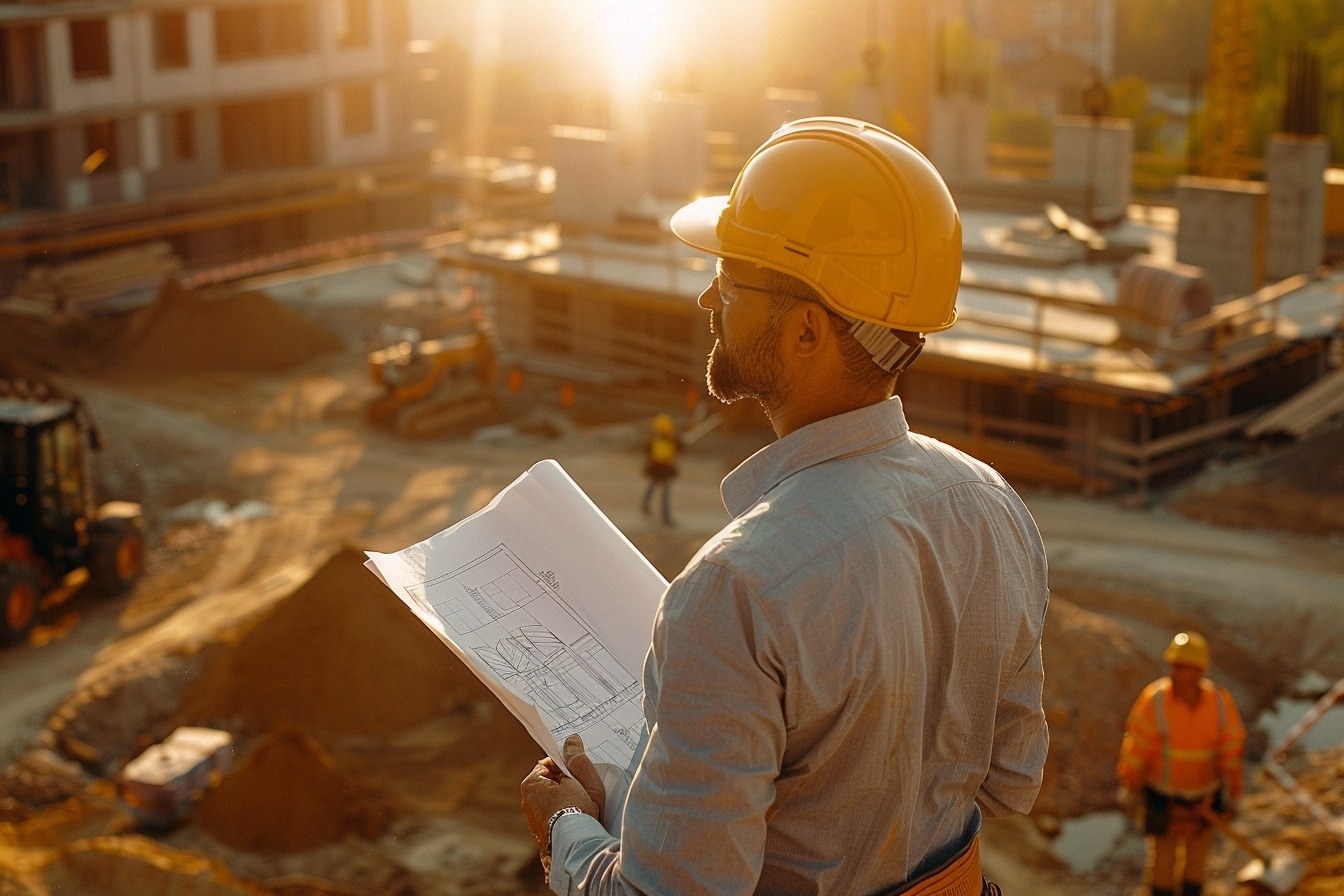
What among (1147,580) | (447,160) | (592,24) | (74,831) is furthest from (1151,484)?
(592,24)

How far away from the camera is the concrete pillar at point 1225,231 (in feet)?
76.3

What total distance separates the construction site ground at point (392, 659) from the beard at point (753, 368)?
27.6 ft

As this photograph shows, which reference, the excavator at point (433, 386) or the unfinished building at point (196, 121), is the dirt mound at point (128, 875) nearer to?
the excavator at point (433, 386)

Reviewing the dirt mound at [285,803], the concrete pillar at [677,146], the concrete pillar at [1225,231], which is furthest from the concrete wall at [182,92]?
the dirt mound at [285,803]

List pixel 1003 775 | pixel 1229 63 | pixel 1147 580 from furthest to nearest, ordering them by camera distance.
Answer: pixel 1229 63 < pixel 1147 580 < pixel 1003 775

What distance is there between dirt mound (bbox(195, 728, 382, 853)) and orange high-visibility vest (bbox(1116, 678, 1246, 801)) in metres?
6.02

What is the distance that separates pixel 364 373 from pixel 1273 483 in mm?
15587

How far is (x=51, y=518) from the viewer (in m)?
17.4

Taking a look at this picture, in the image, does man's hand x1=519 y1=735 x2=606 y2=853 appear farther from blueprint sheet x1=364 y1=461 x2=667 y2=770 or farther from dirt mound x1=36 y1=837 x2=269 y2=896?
dirt mound x1=36 y1=837 x2=269 y2=896

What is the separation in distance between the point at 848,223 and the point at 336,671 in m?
13.0

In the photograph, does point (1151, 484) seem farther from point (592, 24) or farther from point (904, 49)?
point (592, 24)

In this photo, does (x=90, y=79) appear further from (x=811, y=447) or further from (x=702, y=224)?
(x=811, y=447)

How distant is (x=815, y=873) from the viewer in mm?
2441

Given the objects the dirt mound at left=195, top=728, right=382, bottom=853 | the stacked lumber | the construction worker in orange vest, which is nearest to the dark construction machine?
the dirt mound at left=195, top=728, right=382, bottom=853
